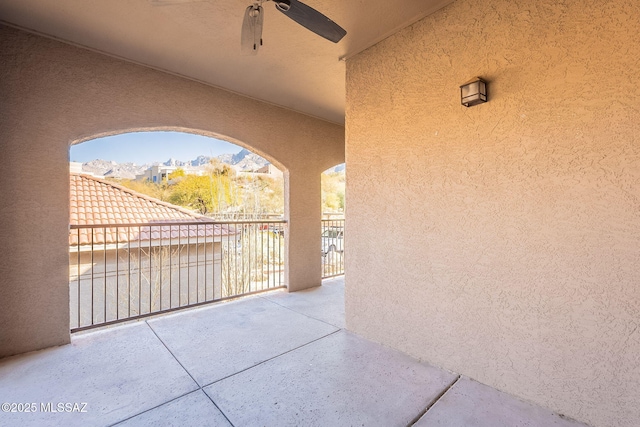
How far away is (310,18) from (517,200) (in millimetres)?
1839

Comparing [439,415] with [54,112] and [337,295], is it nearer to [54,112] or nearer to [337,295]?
[337,295]

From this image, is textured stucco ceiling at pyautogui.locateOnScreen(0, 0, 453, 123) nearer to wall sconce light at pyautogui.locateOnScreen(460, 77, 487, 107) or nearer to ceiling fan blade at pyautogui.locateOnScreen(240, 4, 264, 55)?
ceiling fan blade at pyautogui.locateOnScreen(240, 4, 264, 55)

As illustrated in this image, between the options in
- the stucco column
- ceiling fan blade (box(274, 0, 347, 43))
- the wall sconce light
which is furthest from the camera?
the stucco column

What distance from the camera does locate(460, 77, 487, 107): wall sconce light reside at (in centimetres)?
191

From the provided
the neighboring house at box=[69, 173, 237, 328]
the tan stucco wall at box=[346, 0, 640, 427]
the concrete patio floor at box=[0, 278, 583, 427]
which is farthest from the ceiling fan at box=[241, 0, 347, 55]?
the neighboring house at box=[69, 173, 237, 328]

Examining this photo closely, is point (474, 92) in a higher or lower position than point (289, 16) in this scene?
lower

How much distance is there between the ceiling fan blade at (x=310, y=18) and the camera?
63.1 inches

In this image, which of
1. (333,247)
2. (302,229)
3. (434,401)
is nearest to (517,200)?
(434,401)

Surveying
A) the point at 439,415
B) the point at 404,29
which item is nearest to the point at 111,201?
the point at 404,29

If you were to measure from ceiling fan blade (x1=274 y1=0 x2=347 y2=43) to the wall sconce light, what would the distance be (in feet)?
3.26

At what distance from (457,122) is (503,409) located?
203 centimetres

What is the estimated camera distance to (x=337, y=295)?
13.8ft

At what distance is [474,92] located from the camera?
192 centimetres

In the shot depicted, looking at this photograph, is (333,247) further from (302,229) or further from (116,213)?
(116,213)
